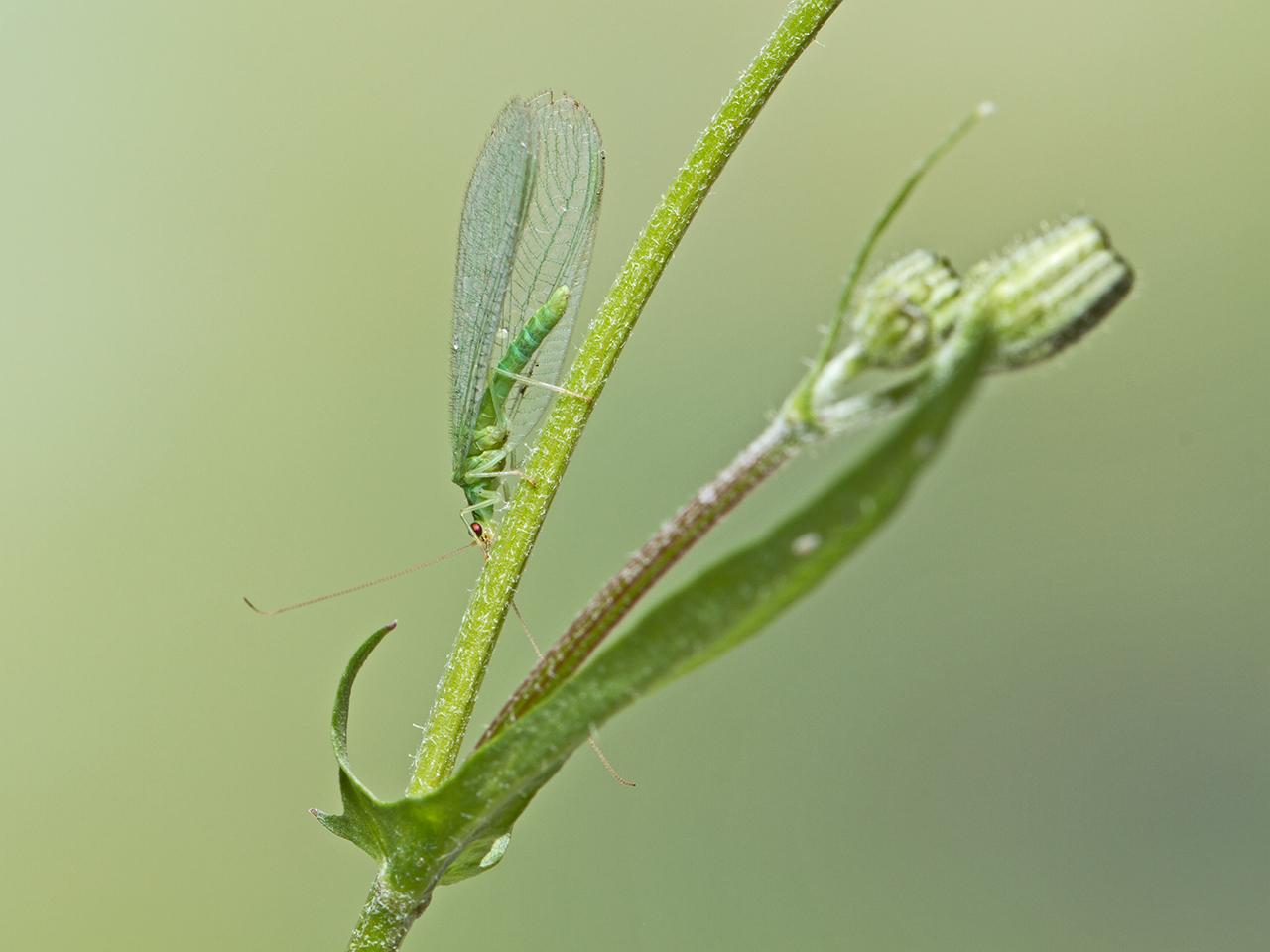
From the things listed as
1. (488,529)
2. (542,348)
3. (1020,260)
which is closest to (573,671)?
(1020,260)

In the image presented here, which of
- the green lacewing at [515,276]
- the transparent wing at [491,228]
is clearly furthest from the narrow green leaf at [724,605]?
the transparent wing at [491,228]

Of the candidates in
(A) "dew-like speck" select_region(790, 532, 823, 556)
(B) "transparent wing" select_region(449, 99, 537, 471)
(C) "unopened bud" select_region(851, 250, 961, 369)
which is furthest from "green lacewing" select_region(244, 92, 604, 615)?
(A) "dew-like speck" select_region(790, 532, 823, 556)

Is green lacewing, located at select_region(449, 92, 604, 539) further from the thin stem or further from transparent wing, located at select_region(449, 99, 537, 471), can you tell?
the thin stem

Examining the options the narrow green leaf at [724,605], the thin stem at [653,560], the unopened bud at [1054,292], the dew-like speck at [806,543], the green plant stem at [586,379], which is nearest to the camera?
the narrow green leaf at [724,605]

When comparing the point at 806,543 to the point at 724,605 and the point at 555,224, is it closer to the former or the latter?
the point at 724,605

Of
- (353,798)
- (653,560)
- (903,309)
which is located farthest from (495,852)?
(903,309)

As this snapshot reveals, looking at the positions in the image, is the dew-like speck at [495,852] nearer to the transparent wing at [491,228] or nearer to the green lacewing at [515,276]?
the green lacewing at [515,276]
